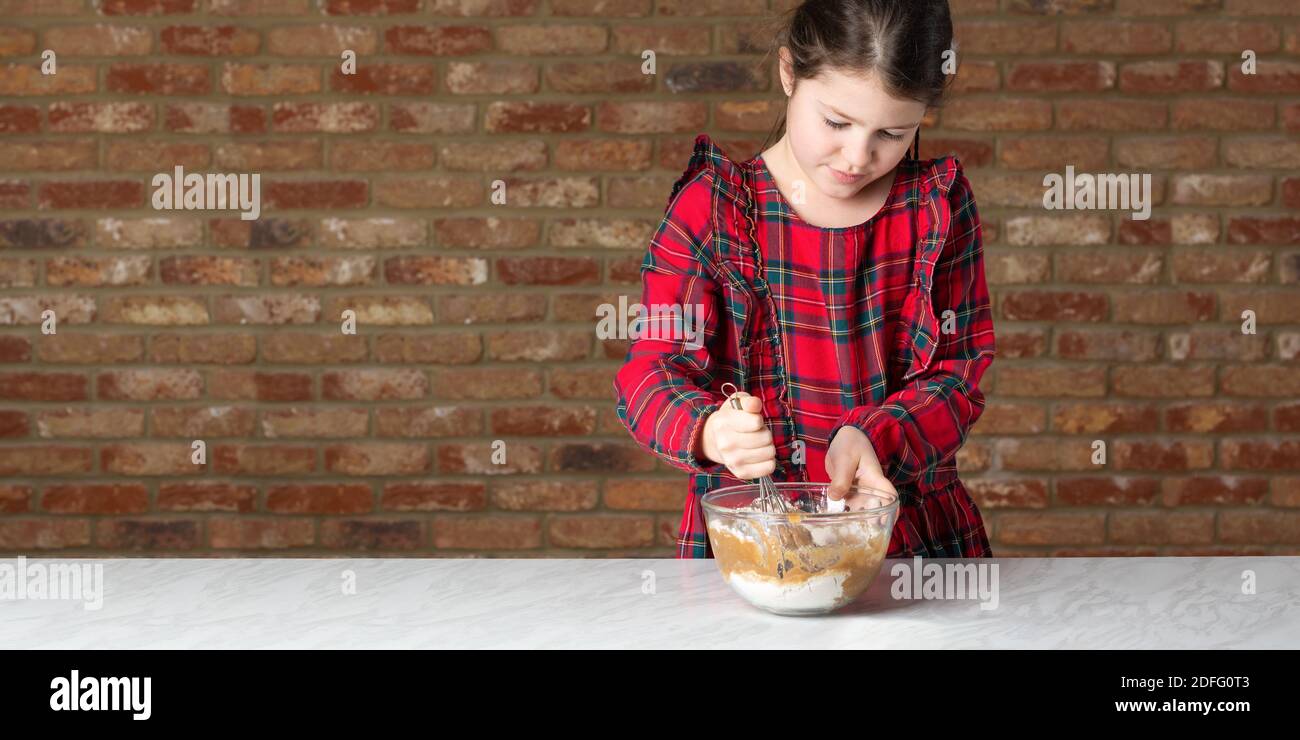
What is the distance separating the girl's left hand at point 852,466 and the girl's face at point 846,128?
28 centimetres

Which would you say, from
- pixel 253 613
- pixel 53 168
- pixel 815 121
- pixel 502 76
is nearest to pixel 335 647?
pixel 253 613

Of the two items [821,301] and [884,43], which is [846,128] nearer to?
[884,43]

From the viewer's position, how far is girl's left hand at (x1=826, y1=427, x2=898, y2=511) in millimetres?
1103

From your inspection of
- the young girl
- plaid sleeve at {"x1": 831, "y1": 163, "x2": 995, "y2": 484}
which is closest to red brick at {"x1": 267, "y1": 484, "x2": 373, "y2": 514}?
the young girl

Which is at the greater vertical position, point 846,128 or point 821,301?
point 846,128

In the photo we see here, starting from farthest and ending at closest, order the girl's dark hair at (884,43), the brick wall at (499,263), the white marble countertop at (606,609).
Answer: the brick wall at (499,263) → the girl's dark hair at (884,43) → the white marble countertop at (606,609)

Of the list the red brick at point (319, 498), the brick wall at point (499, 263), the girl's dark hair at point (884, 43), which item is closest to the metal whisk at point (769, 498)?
the girl's dark hair at point (884, 43)

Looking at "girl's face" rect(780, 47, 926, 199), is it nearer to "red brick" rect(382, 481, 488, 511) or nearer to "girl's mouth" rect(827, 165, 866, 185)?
"girl's mouth" rect(827, 165, 866, 185)

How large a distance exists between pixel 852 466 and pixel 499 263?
1332 millimetres

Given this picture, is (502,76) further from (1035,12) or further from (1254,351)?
(1254,351)

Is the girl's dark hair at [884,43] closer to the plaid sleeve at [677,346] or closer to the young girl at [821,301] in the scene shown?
the young girl at [821,301]

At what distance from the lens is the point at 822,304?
1368 mm

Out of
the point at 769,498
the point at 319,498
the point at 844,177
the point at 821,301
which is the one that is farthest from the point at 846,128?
the point at 319,498

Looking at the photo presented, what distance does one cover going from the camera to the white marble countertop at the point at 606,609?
91 cm
